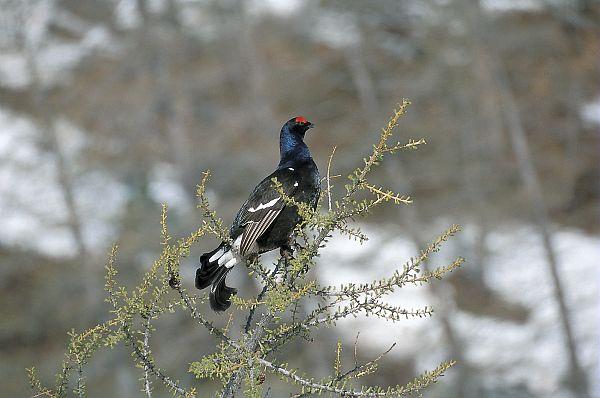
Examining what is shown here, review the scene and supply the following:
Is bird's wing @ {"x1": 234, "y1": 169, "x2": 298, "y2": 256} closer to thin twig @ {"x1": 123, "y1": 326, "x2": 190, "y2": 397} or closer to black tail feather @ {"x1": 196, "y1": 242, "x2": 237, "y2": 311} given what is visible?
black tail feather @ {"x1": 196, "y1": 242, "x2": 237, "y2": 311}

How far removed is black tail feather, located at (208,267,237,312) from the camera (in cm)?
324

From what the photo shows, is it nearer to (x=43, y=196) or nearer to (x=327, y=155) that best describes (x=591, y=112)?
(x=327, y=155)

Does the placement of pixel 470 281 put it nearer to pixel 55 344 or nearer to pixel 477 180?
pixel 477 180

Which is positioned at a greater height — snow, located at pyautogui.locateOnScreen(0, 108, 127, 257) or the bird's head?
snow, located at pyautogui.locateOnScreen(0, 108, 127, 257)

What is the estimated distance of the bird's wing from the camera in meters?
3.46

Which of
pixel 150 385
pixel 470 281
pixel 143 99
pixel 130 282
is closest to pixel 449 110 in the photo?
pixel 470 281

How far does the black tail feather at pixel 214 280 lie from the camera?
128 inches

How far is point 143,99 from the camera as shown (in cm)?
1452

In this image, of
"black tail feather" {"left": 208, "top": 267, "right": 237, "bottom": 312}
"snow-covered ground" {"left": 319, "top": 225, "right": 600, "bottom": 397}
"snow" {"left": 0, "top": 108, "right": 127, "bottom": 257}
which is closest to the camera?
"black tail feather" {"left": 208, "top": 267, "right": 237, "bottom": 312}

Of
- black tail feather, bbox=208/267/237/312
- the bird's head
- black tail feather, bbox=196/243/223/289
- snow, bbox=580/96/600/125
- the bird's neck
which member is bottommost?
black tail feather, bbox=208/267/237/312

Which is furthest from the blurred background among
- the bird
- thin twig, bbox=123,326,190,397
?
thin twig, bbox=123,326,190,397

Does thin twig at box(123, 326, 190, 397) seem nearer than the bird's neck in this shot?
Yes

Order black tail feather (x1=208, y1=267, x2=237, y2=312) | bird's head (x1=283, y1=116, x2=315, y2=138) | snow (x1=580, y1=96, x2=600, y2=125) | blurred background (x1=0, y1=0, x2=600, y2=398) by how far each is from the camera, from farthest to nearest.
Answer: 1. snow (x1=580, y1=96, x2=600, y2=125)
2. blurred background (x1=0, y1=0, x2=600, y2=398)
3. bird's head (x1=283, y1=116, x2=315, y2=138)
4. black tail feather (x1=208, y1=267, x2=237, y2=312)

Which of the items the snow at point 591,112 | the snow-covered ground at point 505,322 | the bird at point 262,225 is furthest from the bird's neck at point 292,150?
the snow at point 591,112
